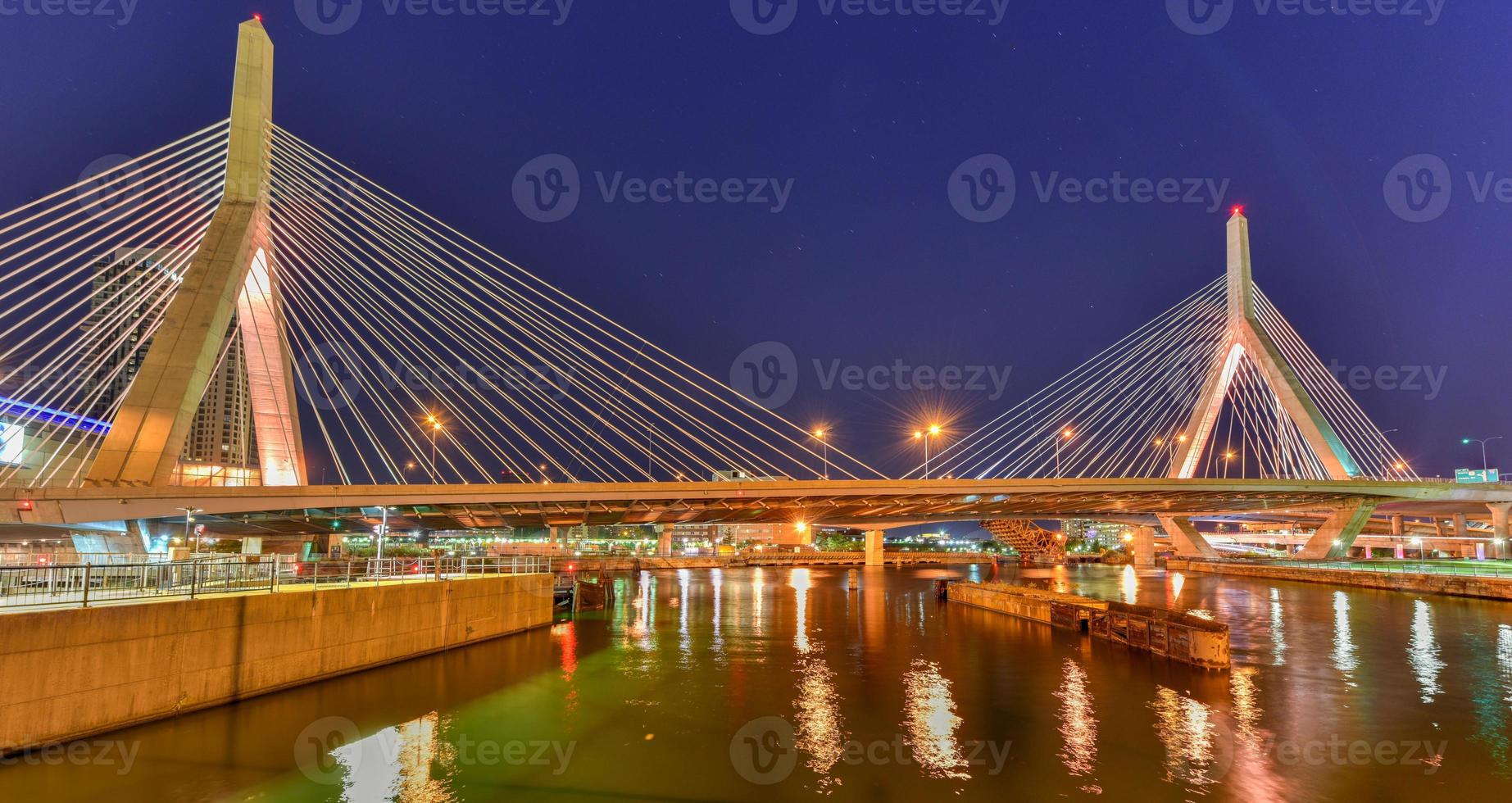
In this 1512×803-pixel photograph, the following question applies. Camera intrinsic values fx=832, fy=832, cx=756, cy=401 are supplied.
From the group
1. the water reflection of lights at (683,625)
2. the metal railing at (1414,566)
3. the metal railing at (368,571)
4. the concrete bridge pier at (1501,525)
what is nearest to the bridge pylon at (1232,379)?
the metal railing at (1414,566)

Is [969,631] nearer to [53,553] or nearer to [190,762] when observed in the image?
[190,762]

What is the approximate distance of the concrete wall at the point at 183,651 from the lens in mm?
13320

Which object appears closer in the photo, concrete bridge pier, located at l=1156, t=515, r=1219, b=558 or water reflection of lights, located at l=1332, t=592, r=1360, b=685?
water reflection of lights, located at l=1332, t=592, r=1360, b=685

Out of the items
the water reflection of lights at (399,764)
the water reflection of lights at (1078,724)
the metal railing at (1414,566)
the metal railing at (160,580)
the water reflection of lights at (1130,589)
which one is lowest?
the water reflection of lights at (1130,589)

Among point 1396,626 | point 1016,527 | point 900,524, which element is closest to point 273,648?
point 1396,626

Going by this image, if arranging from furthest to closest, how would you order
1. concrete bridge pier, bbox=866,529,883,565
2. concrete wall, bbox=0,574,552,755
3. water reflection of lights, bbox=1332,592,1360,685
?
concrete bridge pier, bbox=866,529,883,565
water reflection of lights, bbox=1332,592,1360,685
concrete wall, bbox=0,574,552,755

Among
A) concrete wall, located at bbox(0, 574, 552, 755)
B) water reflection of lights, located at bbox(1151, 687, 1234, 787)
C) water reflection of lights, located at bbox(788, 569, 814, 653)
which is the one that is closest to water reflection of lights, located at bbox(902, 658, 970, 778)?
water reflection of lights, located at bbox(1151, 687, 1234, 787)

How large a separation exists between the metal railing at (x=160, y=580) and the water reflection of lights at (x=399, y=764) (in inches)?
201

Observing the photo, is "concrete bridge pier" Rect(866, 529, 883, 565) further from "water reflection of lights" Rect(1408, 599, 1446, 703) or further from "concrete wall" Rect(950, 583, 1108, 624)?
"water reflection of lights" Rect(1408, 599, 1446, 703)

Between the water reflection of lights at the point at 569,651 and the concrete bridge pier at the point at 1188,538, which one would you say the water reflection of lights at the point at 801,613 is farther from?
the concrete bridge pier at the point at 1188,538

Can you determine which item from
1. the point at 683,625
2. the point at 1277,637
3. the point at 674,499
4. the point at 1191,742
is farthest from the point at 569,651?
the point at 1277,637

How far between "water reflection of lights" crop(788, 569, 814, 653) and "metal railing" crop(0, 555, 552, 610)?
1268 centimetres

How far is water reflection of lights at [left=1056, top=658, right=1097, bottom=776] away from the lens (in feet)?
47.3

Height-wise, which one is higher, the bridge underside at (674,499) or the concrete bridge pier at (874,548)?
the bridge underside at (674,499)
